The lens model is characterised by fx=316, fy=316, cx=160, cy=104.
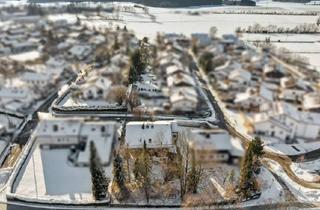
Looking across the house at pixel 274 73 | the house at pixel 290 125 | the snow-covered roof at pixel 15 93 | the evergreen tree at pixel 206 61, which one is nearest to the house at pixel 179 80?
the evergreen tree at pixel 206 61

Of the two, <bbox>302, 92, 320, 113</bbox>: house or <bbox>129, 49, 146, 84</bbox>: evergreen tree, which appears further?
<bbox>129, 49, 146, 84</bbox>: evergreen tree

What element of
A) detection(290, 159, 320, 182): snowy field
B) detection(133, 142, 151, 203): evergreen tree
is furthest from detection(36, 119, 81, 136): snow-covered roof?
detection(290, 159, 320, 182): snowy field

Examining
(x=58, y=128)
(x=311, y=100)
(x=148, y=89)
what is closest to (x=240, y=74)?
(x=311, y=100)

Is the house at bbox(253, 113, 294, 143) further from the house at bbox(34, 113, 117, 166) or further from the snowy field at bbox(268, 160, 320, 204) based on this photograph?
the house at bbox(34, 113, 117, 166)

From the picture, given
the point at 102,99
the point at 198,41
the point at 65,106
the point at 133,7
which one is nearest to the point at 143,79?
the point at 102,99

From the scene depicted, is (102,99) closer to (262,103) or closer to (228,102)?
(228,102)
